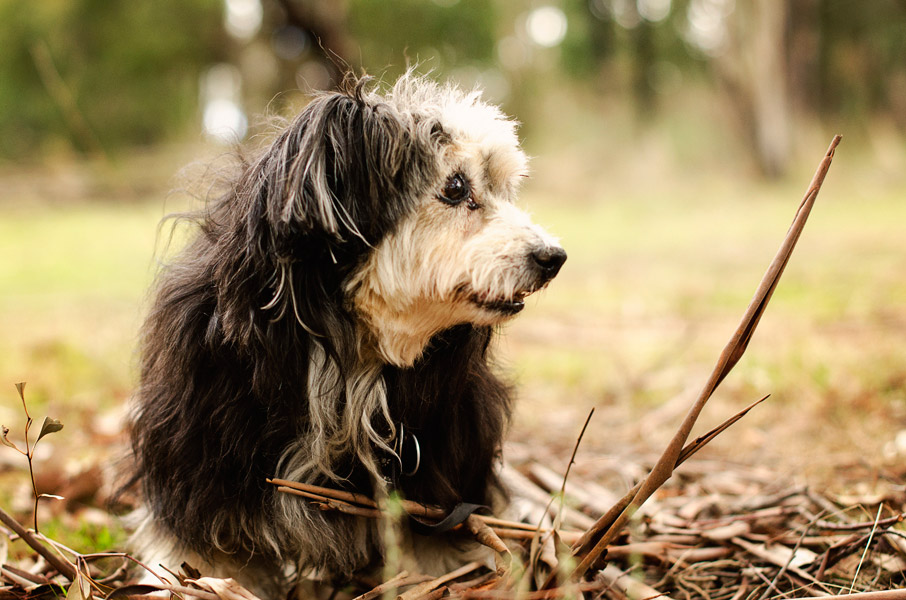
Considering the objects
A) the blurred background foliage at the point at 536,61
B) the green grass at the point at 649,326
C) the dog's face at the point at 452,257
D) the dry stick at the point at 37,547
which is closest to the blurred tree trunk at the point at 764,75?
the blurred background foliage at the point at 536,61

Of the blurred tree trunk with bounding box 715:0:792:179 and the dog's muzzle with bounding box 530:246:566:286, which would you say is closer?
the dog's muzzle with bounding box 530:246:566:286

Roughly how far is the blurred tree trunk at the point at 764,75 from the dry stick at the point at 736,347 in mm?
15102

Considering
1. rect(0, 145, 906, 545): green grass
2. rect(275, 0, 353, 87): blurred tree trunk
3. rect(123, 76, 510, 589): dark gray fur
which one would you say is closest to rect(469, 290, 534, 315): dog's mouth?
rect(123, 76, 510, 589): dark gray fur

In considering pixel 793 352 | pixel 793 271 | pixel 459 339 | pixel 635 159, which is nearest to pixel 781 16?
pixel 635 159

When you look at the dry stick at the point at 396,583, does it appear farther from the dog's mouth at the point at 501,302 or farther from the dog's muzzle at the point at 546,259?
the dog's muzzle at the point at 546,259

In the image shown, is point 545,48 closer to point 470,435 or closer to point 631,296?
point 631,296

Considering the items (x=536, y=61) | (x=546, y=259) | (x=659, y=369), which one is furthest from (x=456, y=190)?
(x=536, y=61)

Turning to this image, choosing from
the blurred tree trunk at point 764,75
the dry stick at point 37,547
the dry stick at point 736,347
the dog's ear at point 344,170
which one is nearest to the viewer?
the dry stick at point 736,347

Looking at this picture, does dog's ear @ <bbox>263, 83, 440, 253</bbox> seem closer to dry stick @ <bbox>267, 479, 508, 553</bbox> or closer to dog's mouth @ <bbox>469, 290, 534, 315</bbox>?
dog's mouth @ <bbox>469, 290, 534, 315</bbox>

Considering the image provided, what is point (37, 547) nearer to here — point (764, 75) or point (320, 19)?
point (320, 19)

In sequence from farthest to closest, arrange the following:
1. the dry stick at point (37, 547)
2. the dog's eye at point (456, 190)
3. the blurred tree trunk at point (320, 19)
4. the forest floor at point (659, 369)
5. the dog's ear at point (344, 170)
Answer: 1. the blurred tree trunk at point (320, 19)
2. the forest floor at point (659, 369)
3. the dog's eye at point (456, 190)
4. the dog's ear at point (344, 170)
5. the dry stick at point (37, 547)

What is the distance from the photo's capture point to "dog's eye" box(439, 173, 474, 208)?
1949 mm

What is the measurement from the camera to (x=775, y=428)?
346cm

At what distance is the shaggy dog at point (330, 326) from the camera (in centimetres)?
180
